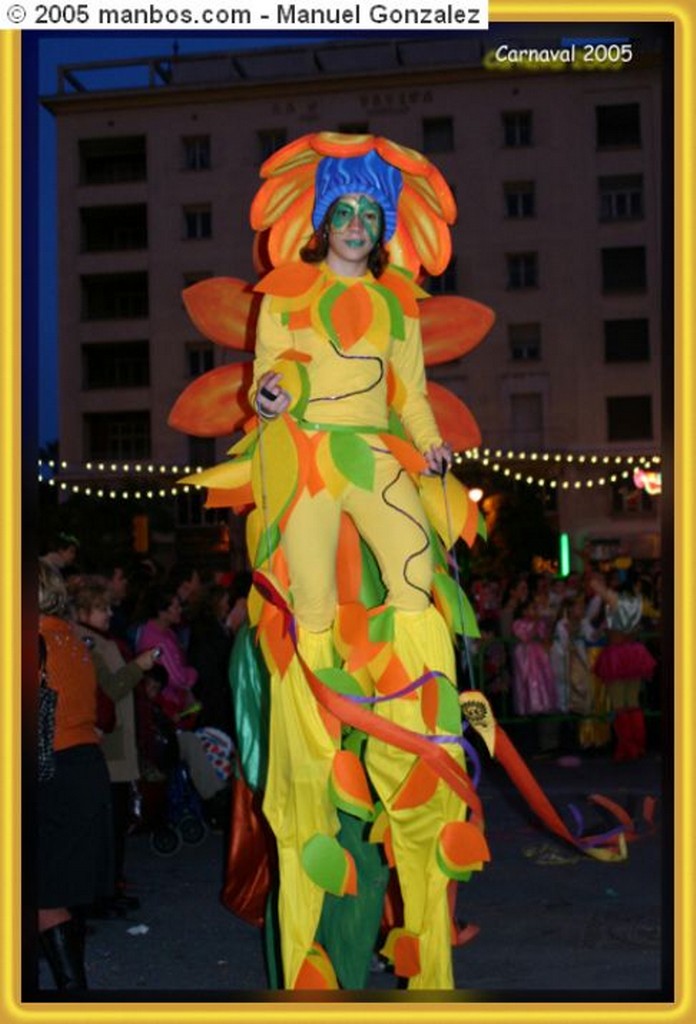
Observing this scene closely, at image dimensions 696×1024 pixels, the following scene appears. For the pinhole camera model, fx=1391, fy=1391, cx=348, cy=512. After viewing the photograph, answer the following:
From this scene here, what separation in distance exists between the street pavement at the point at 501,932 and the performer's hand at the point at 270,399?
4.47 feet

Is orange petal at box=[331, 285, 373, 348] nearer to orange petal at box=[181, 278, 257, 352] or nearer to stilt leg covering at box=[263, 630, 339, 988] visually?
orange petal at box=[181, 278, 257, 352]

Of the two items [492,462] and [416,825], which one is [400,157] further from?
[492,462]

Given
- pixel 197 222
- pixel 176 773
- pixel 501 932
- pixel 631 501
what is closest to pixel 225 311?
pixel 501 932

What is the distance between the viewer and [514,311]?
95.5ft

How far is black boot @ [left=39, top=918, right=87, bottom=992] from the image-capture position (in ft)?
12.7

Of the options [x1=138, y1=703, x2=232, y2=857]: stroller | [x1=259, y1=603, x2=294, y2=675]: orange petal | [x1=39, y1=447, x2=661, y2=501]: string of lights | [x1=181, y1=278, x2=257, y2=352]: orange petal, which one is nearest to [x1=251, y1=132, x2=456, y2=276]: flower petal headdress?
[x1=181, y1=278, x2=257, y2=352]: orange petal

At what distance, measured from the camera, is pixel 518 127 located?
95.7 ft

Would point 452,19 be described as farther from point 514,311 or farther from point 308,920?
point 514,311

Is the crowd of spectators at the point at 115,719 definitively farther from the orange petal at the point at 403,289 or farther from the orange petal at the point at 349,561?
the orange petal at the point at 403,289

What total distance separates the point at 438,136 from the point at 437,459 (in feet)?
79.7

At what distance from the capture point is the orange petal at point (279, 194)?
4.12 metres

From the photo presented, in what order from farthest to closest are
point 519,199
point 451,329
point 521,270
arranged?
point 519,199 < point 521,270 < point 451,329

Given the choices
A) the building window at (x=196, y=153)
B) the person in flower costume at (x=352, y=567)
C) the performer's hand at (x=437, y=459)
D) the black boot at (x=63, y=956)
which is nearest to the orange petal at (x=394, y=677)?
the person in flower costume at (x=352, y=567)

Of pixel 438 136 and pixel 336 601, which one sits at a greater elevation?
pixel 438 136
